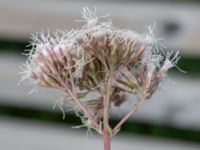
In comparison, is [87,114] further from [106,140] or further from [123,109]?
[123,109]

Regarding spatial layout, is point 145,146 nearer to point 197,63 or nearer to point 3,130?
point 197,63

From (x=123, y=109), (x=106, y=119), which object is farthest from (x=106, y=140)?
(x=123, y=109)

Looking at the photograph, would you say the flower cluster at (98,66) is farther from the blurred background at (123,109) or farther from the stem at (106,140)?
the blurred background at (123,109)

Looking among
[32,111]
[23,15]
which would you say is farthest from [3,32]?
[32,111]

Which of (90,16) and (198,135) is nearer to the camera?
(90,16)

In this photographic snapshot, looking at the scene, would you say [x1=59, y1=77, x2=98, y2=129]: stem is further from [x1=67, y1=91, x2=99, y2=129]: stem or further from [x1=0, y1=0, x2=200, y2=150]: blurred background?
[x1=0, y1=0, x2=200, y2=150]: blurred background

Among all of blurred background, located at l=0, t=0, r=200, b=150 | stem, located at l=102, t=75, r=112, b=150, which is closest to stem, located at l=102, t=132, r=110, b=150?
stem, located at l=102, t=75, r=112, b=150
